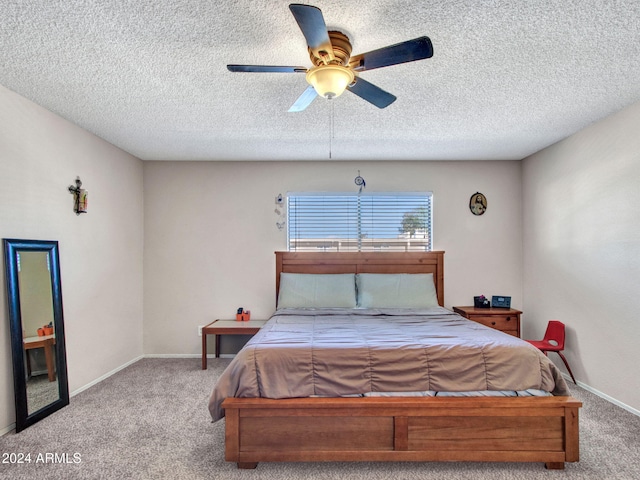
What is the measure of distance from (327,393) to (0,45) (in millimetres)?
2675

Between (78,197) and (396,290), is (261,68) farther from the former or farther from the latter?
(396,290)

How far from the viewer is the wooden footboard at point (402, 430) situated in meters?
2.05

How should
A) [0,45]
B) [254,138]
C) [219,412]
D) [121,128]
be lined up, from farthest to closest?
[254,138] → [121,128] → [219,412] → [0,45]

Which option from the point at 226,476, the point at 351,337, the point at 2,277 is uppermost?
the point at 2,277

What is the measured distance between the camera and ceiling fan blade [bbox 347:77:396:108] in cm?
199

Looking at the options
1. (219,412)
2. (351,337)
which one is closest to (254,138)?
(351,337)

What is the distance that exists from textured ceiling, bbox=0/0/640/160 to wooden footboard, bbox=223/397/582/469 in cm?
201

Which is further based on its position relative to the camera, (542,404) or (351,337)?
(351,337)

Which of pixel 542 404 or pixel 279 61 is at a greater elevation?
pixel 279 61

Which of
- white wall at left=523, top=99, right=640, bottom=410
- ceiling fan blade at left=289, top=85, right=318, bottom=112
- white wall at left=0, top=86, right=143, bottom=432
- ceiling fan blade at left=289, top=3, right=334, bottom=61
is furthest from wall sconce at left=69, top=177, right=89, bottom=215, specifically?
white wall at left=523, top=99, right=640, bottom=410

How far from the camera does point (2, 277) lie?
250 centimetres

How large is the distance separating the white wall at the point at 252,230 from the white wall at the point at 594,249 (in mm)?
424

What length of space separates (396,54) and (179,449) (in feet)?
8.52

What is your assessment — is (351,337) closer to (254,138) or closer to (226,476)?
(226,476)
